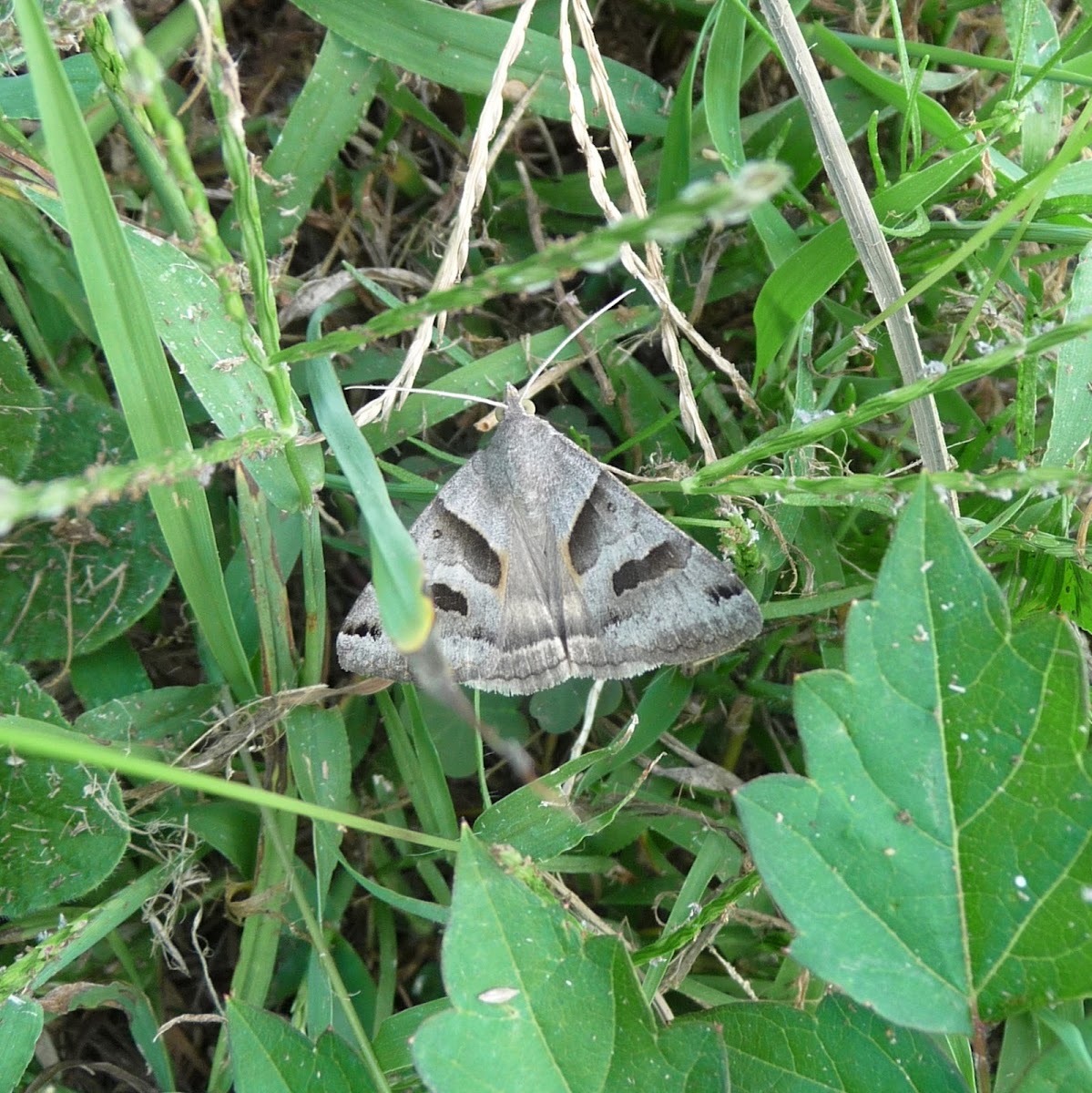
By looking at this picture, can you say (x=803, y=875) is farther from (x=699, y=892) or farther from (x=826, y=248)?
(x=826, y=248)

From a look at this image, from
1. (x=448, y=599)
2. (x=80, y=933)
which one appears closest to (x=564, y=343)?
(x=448, y=599)

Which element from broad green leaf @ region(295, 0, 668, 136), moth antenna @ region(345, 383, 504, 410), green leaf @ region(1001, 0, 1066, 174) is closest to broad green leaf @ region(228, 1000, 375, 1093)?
moth antenna @ region(345, 383, 504, 410)

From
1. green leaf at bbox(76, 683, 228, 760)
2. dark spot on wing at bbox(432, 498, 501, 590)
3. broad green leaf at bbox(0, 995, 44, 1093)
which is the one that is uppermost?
dark spot on wing at bbox(432, 498, 501, 590)

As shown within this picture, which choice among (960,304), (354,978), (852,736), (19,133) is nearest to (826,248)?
(960,304)

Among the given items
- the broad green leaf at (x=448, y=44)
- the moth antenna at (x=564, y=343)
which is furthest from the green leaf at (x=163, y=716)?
the broad green leaf at (x=448, y=44)

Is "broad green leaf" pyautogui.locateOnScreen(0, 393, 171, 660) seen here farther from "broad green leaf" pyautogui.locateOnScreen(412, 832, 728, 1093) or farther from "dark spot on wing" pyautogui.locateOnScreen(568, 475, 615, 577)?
"broad green leaf" pyautogui.locateOnScreen(412, 832, 728, 1093)

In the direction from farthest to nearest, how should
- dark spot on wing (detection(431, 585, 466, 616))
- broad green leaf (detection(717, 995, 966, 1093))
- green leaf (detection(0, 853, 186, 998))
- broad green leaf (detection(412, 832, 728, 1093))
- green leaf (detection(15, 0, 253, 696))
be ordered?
dark spot on wing (detection(431, 585, 466, 616))
green leaf (detection(0, 853, 186, 998))
green leaf (detection(15, 0, 253, 696))
broad green leaf (detection(717, 995, 966, 1093))
broad green leaf (detection(412, 832, 728, 1093))
